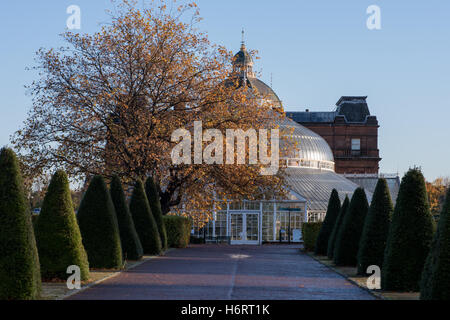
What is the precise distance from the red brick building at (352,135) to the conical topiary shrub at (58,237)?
253ft

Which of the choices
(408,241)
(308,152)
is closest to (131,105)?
(408,241)

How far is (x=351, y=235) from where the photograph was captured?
24.0 metres

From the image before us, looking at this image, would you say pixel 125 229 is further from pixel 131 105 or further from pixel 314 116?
pixel 314 116

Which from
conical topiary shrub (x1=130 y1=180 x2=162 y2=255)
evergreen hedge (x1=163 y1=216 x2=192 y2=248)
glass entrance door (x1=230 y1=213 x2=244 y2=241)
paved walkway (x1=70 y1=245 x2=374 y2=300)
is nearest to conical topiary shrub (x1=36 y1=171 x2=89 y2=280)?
paved walkway (x1=70 y1=245 x2=374 y2=300)

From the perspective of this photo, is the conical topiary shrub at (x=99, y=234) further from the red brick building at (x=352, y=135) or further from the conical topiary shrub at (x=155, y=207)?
the red brick building at (x=352, y=135)

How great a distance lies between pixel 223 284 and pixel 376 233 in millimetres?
5099

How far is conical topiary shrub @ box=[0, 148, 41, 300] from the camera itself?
485 inches

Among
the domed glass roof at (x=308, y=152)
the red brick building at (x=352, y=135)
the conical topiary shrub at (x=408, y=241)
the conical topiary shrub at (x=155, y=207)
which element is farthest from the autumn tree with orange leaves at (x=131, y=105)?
the red brick building at (x=352, y=135)

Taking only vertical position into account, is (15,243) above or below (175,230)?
above

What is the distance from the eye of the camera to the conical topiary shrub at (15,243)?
12.3m

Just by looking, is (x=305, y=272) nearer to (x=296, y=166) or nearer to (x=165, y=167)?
(x=165, y=167)

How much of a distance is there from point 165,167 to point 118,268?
38.4 feet
